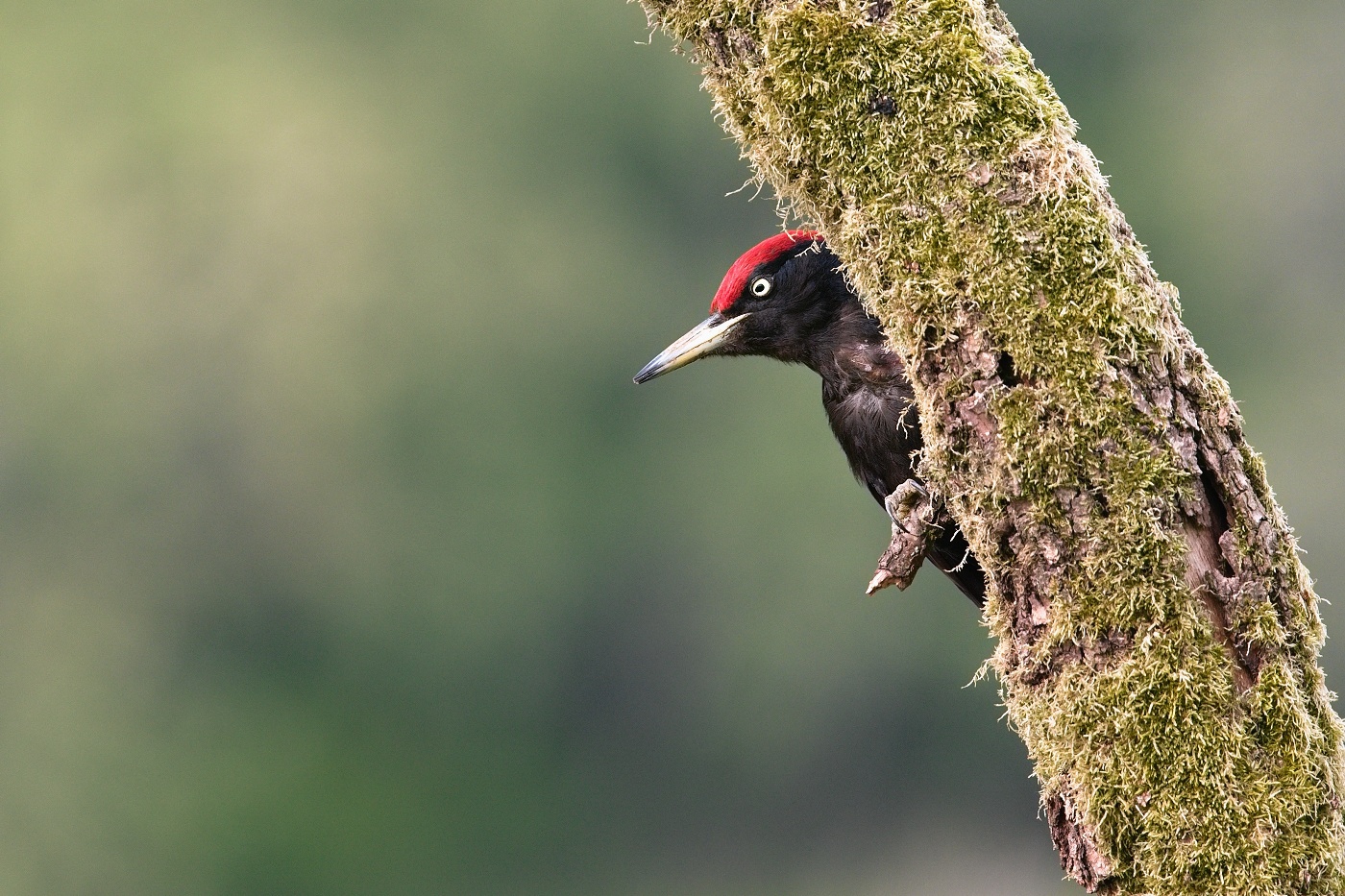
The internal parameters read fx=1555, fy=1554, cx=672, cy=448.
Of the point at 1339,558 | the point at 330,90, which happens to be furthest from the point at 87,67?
the point at 1339,558

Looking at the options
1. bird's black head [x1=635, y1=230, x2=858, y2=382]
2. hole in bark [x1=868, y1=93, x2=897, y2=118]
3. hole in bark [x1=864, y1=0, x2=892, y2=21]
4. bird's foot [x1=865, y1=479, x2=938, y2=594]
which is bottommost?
bird's foot [x1=865, y1=479, x2=938, y2=594]

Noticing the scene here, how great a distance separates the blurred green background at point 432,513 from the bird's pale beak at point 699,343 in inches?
818

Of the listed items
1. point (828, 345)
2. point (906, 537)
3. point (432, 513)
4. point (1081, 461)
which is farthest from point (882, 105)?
point (432, 513)

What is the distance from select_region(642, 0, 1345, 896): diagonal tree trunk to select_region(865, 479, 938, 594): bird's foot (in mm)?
552

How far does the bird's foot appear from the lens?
3.71 metres

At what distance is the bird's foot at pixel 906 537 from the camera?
3.71m

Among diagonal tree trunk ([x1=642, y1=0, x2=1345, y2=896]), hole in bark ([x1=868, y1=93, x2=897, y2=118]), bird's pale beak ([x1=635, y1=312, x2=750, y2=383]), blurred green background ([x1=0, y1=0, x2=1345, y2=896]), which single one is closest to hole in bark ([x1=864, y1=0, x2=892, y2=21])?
diagonal tree trunk ([x1=642, y1=0, x2=1345, y2=896])

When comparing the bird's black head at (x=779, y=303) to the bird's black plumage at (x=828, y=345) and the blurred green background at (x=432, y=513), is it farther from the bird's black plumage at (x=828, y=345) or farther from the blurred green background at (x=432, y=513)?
the blurred green background at (x=432, y=513)

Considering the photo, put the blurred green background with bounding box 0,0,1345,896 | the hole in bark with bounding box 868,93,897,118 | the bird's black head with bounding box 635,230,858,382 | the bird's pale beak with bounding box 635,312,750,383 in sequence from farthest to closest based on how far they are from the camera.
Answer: the blurred green background with bounding box 0,0,1345,896
the bird's pale beak with bounding box 635,312,750,383
the bird's black head with bounding box 635,230,858,382
the hole in bark with bounding box 868,93,897,118

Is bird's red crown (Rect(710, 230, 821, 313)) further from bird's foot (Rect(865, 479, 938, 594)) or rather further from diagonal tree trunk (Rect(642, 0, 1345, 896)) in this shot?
diagonal tree trunk (Rect(642, 0, 1345, 896))

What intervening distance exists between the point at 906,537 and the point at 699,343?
208 centimetres

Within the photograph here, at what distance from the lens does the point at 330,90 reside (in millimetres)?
31594

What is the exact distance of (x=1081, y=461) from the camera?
295cm

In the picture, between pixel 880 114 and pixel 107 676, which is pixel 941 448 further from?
pixel 107 676
